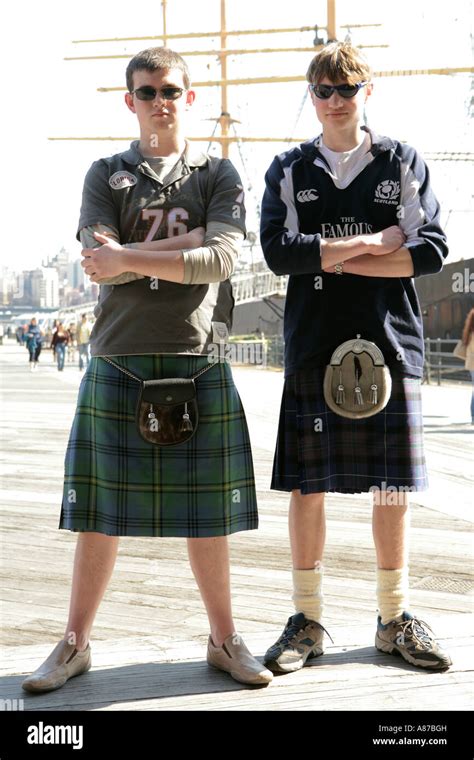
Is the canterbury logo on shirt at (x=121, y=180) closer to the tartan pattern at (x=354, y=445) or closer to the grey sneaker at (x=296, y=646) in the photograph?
the tartan pattern at (x=354, y=445)

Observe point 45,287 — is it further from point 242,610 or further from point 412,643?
point 412,643

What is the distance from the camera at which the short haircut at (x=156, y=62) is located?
2.65 metres

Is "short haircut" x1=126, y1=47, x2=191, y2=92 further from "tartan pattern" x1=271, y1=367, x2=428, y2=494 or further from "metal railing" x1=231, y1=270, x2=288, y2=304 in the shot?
"metal railing" x1=231, y1=270, x2=288, y2=304

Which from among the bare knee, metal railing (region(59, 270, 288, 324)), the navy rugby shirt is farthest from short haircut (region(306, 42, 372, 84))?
metal railing (region(59, 270, 288, 324))

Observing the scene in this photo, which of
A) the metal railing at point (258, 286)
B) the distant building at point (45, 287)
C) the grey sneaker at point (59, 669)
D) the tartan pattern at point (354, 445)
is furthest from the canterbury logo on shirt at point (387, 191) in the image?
the distant building at point (45, 287)

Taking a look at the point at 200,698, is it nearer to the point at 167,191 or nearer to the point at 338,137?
the point at 167,191

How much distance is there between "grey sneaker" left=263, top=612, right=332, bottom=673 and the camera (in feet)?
9.20

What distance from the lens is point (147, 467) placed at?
106 inches

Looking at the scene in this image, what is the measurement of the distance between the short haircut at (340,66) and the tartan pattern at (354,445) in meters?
0.85

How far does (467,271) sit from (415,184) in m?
28.2

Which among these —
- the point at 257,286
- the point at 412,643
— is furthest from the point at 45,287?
the point at 412,643

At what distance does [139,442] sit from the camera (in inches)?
105

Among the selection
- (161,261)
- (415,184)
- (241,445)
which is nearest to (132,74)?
(161,261)

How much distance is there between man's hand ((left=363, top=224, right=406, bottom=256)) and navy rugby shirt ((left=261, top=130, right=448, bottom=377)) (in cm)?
4
